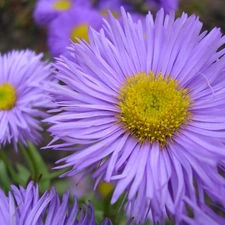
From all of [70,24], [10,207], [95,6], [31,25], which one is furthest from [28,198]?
[31,25]

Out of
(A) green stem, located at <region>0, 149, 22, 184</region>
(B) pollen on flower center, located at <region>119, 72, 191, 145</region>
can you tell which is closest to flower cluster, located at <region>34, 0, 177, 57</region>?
(A) green stem, located at <region>0, 149, 22, 184</region>

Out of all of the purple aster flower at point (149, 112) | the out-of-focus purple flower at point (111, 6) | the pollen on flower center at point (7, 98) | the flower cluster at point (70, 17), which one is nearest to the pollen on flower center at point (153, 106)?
the purple aster flower at point (149, 112)

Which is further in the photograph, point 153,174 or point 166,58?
point 166,58

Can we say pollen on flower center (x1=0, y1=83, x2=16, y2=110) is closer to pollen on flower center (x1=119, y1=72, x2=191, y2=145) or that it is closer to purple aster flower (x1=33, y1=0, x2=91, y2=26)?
pollen on flower center (x1=119, y1=72, x2=191, y2=145)

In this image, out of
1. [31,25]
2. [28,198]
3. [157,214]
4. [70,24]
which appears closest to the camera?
[157,214]

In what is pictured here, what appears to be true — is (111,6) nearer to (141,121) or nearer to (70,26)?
(70,26)

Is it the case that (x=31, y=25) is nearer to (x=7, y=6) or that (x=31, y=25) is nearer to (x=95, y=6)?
Result: (x=7, y=6)

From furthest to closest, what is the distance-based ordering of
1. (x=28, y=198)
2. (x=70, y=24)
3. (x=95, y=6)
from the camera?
(x=95, y=6), (x=70, y=24), (x=28, y=198)

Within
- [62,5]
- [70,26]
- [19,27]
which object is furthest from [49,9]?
[19,27]
